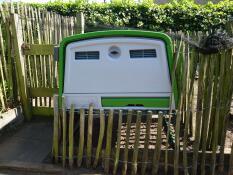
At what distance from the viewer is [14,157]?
428 centimetres

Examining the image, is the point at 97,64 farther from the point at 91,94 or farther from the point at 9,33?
the point at 9,33

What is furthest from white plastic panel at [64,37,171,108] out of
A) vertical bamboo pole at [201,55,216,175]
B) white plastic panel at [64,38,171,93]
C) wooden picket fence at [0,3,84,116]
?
wooden picket fence at [0,3,84,116]

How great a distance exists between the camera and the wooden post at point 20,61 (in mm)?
5168

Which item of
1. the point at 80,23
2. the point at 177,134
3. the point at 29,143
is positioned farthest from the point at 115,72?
the point at 80,23

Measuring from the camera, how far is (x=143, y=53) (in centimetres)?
380

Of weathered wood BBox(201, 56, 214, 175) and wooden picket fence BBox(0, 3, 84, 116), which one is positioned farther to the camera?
wooden picket fence BBox(0, 3, 84, 116)

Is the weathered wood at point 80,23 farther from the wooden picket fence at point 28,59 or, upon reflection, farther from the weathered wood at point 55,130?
the weathered wood at point 55,130

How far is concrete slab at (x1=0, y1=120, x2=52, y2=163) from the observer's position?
430 centimetres

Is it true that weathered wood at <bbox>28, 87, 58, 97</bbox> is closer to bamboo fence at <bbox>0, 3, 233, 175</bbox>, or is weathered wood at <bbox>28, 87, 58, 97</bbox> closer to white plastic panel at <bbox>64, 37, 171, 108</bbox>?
bamboo fence at <bbox>0, 3, 233, 175</bbox>

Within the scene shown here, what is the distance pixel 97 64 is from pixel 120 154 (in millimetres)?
1078

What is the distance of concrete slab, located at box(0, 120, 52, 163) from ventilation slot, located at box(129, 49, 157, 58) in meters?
1.73

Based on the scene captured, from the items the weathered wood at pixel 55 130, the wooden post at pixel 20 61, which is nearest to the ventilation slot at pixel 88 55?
the weathered wood at pixel 55 130

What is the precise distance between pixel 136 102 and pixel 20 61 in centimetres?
227

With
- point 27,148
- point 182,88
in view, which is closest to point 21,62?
point 27,148
